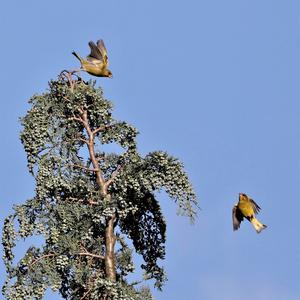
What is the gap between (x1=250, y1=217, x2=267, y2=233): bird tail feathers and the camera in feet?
61.9

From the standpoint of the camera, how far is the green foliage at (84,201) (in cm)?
1647

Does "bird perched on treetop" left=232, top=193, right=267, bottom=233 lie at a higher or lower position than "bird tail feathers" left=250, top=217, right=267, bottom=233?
higher

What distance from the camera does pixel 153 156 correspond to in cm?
1723

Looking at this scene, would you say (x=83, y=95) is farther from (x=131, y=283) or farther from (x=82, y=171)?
(x=131, y=283)

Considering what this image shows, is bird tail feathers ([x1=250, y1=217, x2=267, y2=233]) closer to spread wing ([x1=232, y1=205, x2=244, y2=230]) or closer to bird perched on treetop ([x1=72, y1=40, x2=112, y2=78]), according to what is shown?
spread wing ([x1=232, y1=205, x2=244, y2=230])

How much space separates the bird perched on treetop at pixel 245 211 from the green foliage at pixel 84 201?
6.12 ft

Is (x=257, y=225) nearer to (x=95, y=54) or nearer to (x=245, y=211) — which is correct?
(x=245, y=211)

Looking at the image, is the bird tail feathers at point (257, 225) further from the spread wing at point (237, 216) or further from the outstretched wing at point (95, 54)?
the outstretched wing at point (95, 54)

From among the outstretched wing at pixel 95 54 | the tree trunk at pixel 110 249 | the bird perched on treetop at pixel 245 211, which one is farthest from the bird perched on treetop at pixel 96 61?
the bird perched on treetop at pixel 245 211

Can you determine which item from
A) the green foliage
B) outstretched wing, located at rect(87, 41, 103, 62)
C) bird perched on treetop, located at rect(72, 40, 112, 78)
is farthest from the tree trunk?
outstretched wing, located at rect(87, 41, 103, 62)

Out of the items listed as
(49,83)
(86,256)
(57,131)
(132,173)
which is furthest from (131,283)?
(49,83)

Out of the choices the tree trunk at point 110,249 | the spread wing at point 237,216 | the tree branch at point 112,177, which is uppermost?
the spread wing at point 237,216

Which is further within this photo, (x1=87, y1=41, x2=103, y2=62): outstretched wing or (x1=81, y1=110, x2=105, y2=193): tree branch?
(x1=87, y1=41, x2=103, y2=62): outstretched wing

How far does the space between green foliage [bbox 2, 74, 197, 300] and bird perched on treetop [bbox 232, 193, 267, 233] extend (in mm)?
1866
